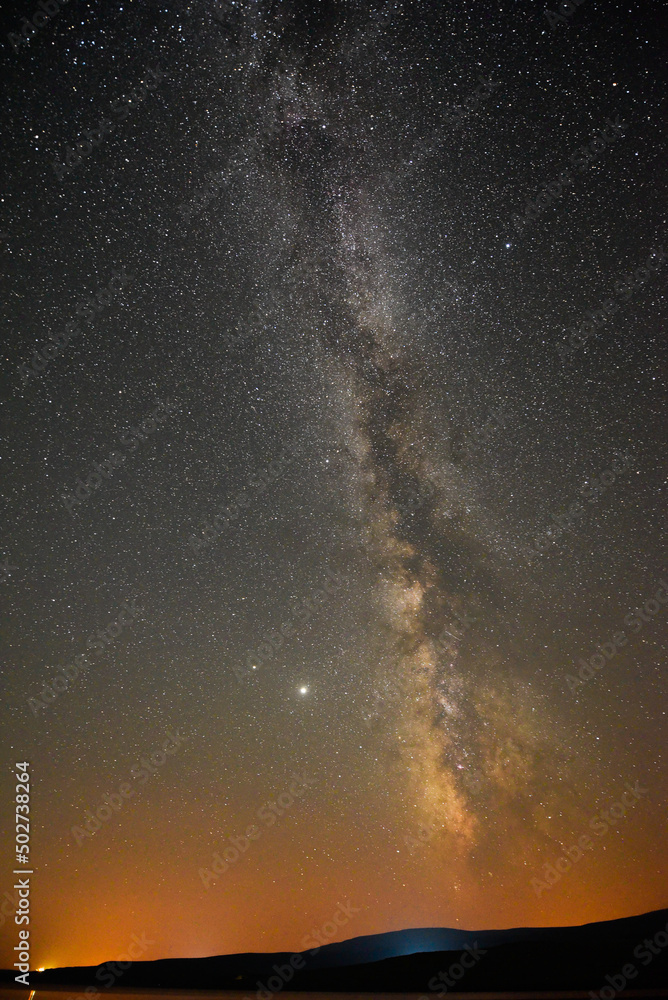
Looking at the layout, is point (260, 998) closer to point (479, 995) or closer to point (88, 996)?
point (88, 996)

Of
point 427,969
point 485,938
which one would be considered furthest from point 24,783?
point 485,938

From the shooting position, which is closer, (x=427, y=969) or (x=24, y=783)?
(x=24, y=783)

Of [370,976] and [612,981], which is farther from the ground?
[612,981]

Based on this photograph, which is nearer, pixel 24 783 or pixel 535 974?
pixel 24 783

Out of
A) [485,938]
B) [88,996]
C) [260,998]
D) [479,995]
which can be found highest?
[88,996]

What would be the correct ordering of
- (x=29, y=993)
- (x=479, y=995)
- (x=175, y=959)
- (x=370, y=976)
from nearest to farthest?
(x=29, y=993), (x=479, y=995), (x=370, y=976), (x=175, y=959)

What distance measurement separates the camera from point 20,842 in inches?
240

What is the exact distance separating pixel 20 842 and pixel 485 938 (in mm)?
60333

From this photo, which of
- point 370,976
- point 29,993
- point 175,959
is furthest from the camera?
point 175,959

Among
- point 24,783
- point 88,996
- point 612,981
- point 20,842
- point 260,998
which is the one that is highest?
point 24,783

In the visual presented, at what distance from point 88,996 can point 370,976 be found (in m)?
21.2

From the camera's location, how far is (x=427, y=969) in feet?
67.5

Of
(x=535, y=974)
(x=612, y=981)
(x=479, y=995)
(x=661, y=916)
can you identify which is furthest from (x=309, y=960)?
(x=479, y=995)

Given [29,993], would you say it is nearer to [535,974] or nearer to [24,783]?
[24,783]
